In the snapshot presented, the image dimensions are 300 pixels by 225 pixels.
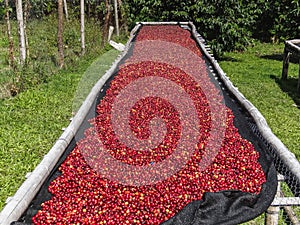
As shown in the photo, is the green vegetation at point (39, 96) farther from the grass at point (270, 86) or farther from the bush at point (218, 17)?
the grass at point (270, 86)

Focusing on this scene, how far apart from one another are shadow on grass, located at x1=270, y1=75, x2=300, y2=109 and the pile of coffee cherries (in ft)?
9.57

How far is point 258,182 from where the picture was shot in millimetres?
2580

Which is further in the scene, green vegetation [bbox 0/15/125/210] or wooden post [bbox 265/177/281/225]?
green vegetation [bbox 0/15/125/210]

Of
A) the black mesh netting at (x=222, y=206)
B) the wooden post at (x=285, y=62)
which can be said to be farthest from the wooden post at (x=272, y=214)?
the wooden post at (x=285, y=62)

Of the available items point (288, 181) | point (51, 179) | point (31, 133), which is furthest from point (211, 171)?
point (31, 133)

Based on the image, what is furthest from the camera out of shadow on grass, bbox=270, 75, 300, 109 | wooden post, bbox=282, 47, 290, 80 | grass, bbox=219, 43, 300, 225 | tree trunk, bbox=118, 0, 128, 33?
tree trunk, bbox=118, 0, 128, 33

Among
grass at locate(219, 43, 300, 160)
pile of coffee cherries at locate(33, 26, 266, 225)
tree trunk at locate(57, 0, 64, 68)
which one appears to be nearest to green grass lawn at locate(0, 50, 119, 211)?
tree trunk at locate(57, 0, 64, 68)

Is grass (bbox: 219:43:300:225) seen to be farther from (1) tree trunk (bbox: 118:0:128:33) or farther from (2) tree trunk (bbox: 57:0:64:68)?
(2) tree trunk (bbox: 57:0:64:68)

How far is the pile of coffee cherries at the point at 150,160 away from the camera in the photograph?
7.76 feet

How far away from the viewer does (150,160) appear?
9.49 feet

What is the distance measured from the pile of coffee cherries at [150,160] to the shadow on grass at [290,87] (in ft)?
9.57

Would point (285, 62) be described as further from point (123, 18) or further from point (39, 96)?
point (123, 18)

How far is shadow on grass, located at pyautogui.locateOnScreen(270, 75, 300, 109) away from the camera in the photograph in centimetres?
699

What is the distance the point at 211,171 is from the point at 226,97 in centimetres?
202
